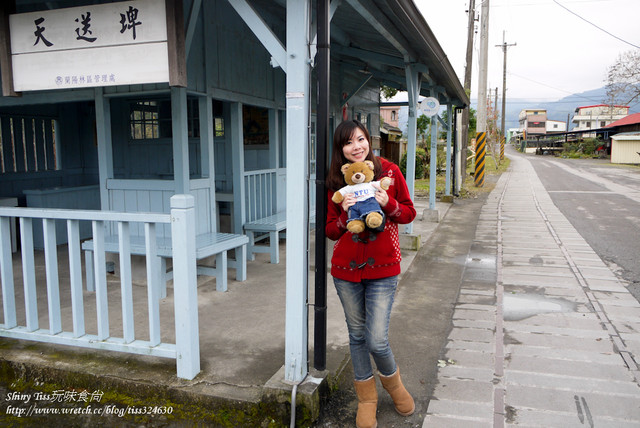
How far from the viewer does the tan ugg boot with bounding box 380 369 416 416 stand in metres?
2.90

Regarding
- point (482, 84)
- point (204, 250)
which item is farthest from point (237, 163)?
point (482, 84)

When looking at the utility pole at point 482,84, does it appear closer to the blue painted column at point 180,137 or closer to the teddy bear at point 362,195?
the blue painted column at point 180,137

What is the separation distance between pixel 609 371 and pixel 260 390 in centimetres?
251

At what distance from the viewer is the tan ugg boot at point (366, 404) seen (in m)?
2.79

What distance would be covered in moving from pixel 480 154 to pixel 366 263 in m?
16.1

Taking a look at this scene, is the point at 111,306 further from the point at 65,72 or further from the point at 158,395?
the point at 65,72

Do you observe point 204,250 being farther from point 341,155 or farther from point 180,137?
point 341,155

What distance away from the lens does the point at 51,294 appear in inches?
132

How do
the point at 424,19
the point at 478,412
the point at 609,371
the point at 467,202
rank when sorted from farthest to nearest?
the point at 467,202, the point at 424,19, the point at 609,371, the point at 478,412

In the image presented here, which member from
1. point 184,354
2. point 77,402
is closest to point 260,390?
point 184,354

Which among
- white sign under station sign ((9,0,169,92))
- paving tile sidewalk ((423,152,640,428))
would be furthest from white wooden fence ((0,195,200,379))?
paving tile sidewalk ((423,152,640,428))

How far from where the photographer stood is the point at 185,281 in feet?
9.76

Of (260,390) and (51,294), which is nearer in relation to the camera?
(260,390)

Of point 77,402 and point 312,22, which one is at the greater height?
point 312,22
